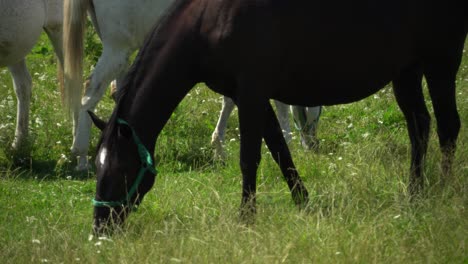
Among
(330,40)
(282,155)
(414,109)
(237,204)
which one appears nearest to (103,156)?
(237,204)

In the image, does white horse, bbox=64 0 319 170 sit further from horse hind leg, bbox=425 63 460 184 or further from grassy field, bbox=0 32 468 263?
horse hind leg, bbox=425 63 460 184

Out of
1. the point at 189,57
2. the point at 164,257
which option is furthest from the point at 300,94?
the point at 164,257

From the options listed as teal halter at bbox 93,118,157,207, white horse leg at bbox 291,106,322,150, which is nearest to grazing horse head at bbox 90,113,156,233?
teal halter at bbox 93,118,157,207

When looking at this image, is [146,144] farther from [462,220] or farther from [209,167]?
[209,167]

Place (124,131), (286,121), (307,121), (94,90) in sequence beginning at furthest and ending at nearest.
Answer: (286,121)
(307,121)
(94,90)
(124,131)

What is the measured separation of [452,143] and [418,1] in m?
1.01

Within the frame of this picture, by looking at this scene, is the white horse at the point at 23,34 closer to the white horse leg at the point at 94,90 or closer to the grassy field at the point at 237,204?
the grassy field at the point at 237,204

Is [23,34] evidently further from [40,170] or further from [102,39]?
[40,170]

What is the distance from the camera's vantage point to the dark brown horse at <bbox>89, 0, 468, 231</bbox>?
222 inches

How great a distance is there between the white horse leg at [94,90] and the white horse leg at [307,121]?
1.62 m

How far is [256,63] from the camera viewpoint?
566 cm

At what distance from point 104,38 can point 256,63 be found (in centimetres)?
259

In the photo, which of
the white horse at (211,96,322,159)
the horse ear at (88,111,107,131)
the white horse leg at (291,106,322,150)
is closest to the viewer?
the horse ear at (88,111,107,131)

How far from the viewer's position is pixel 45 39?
1367cm
